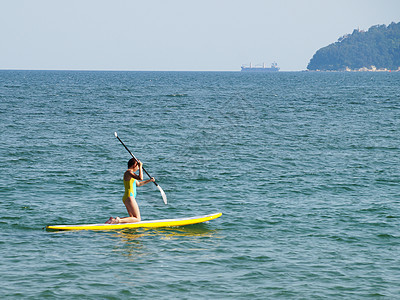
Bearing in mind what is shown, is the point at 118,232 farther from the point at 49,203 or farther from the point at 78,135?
the point at 78,135

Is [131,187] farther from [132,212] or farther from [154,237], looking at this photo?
[154,237]

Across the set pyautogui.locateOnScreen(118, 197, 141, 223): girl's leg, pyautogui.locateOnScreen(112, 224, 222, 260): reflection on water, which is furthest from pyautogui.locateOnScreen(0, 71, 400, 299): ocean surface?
pyautogui.locateOnScreen(118, 197, 141, 223): girl's leg

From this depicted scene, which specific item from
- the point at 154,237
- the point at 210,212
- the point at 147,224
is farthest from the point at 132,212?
the point at 210,212

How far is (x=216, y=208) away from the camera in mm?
19969

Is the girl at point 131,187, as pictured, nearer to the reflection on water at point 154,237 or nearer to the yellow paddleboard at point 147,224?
the yellow paddleboard at point 147,224

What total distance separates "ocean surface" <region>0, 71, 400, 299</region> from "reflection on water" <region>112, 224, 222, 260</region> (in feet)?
0.19

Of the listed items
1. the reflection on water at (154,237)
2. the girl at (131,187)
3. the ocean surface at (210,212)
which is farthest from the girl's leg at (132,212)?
Answer: the ocean surface at (210,212)

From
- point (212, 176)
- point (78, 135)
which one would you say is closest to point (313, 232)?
point (212, 176)

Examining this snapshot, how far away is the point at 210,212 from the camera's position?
63.9 feet

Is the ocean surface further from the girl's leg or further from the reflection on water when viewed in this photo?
the girl's leg

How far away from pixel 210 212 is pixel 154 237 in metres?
3.76

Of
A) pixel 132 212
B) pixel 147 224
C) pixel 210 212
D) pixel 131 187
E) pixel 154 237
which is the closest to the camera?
pixel 154 237

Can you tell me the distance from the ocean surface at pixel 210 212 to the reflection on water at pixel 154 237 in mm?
58

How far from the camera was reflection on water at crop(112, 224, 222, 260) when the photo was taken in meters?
15.0
